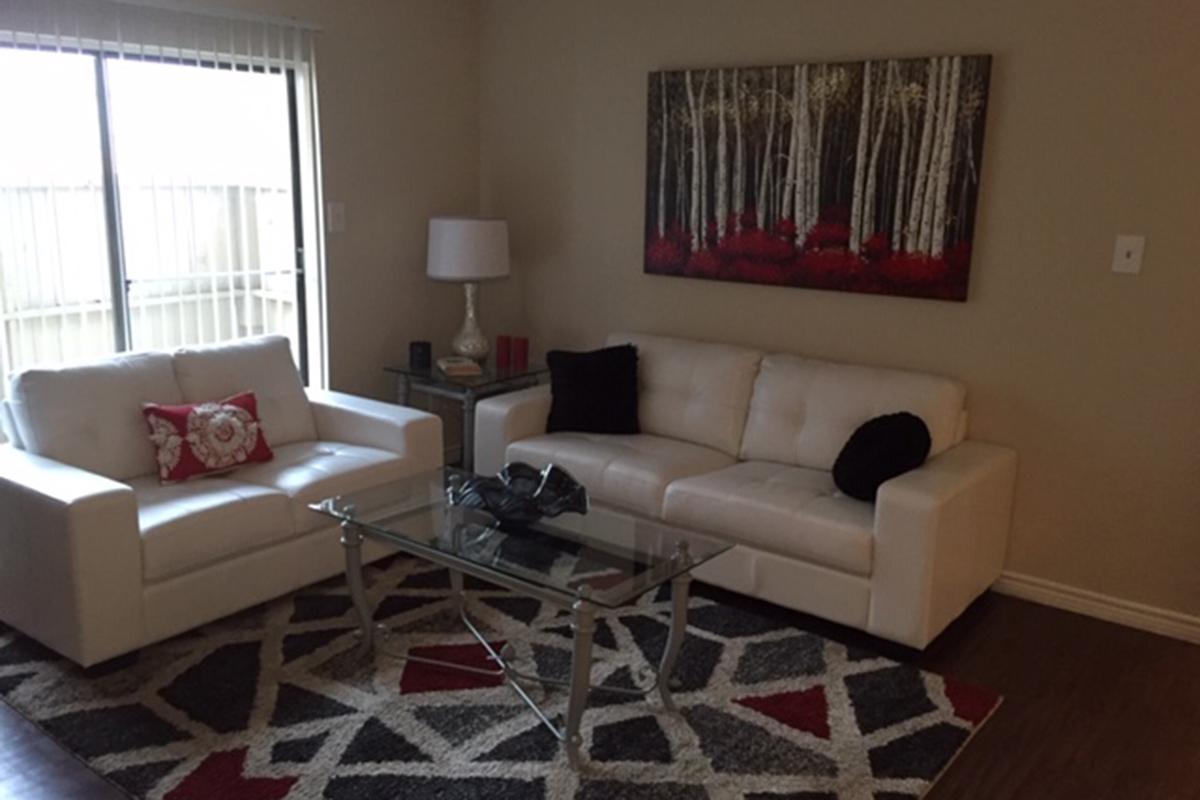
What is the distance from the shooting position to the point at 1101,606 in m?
3.50

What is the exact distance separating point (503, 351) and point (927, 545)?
2.28 metres

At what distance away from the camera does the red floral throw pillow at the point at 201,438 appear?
3.37 metres

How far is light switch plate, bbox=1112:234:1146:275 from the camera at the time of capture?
128 inches

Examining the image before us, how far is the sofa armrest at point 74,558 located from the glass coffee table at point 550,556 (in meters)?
0.58

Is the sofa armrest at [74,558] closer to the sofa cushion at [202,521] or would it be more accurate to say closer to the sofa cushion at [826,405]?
the sofa cushion at [202,521]

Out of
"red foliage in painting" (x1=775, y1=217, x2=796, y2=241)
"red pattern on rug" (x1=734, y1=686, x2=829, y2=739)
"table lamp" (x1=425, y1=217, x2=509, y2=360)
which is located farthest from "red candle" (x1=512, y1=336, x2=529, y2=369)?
A: "red pattern on rug" (x1=734, y1=686, x2=829, y2=739)

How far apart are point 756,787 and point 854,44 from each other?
2.67 m

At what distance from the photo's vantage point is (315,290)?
14.4 feet

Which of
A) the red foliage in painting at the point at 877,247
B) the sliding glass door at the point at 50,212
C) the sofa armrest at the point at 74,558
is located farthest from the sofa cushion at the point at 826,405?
the sliding glass door at the point at 50,212

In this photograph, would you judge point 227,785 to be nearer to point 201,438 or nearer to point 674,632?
point 674,632

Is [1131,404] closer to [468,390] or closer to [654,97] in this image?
[654,97]

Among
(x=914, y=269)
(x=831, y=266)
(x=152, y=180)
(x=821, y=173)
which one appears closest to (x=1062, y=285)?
(x=914, y=269)

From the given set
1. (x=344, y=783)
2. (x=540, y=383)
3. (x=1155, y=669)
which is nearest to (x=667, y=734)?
(x=344, y=783)

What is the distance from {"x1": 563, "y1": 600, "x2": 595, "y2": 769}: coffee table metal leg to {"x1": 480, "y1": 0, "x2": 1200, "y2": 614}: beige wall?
1952 millimetres
